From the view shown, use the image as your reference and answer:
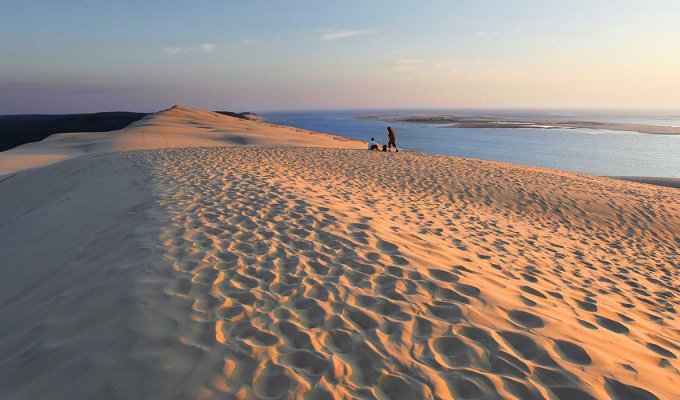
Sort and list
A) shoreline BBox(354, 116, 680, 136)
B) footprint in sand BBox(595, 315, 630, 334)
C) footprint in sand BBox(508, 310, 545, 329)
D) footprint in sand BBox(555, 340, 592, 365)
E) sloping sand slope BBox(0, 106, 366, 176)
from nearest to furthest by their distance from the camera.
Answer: footprint in sand BBox(555, 340, 592, 365) < footprint in sand BBox(508, 310, 545, 329) < footprint in sand BBox(595, 315, 630, 334) < sloping sand slope BBox(0, 106, 366, 176) < shoreline BBox(354, 116, 680, 136)

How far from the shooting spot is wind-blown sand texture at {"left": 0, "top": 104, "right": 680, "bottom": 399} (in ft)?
9.46

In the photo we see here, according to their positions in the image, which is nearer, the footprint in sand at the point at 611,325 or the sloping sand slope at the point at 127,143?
the footprint in sand at the point at 611,325

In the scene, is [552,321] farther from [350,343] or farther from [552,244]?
[552,244]

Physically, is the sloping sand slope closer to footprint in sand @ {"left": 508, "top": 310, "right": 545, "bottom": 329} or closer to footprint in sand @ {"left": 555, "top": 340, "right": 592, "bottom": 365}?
footprint in sand @ {"left": 508, "top": 310, "right": 545, "bottom": 329}

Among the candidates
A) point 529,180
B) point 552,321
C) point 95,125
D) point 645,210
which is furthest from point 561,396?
point 95,125

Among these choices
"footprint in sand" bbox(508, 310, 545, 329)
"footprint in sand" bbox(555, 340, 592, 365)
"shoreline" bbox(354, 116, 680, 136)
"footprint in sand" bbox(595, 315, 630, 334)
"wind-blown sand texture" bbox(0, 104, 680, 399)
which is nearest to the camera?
"wind-blown sand texture" bbox(0, 104, 680, 399)

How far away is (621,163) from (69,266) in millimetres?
35981

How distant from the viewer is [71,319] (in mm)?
3658

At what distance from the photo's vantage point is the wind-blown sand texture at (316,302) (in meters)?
2.88

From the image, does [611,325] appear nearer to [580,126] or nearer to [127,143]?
[127,143]

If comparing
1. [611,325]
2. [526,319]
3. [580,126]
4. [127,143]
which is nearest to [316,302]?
[526,319]

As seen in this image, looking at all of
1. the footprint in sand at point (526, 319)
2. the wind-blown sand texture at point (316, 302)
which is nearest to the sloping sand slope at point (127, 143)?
the wind-blown sand texture at point (316, 302)

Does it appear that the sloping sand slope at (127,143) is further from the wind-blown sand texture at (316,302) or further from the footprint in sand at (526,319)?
the footprint in sand at (526,319)

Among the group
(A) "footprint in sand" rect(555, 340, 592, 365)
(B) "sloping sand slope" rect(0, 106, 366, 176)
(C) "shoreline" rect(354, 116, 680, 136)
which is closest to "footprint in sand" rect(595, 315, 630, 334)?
(A) "footprint in sand" rect(555, 340, 592, 365)
